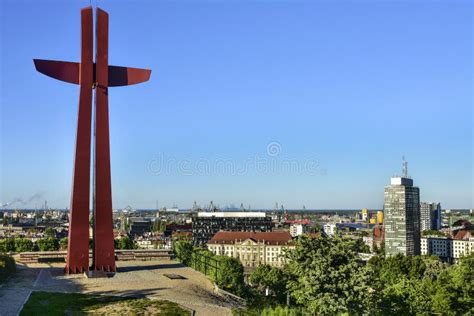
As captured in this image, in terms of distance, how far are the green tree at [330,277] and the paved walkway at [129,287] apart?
374cm

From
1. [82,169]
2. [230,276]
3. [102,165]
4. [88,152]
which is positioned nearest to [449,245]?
[230,276]

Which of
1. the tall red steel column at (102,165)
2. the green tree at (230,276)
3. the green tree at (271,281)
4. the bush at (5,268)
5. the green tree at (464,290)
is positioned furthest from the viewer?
the green tree at (271,281)

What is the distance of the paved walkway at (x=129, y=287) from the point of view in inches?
927

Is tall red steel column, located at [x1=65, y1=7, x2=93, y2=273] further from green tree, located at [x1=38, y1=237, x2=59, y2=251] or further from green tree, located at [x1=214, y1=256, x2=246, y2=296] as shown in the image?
green tree, located at [x1=38, y1=237, x2=59, y2=251]

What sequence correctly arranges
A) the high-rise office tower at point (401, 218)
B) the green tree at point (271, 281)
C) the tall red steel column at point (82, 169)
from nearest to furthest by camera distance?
the tall red steel column at point (82, 169) → the green tree at point (271, 281) → the high-rise office tower at point (401, 218)

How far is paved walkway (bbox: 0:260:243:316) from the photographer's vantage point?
927 inches

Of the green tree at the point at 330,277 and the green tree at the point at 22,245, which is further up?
the green tree at the point at 330,277

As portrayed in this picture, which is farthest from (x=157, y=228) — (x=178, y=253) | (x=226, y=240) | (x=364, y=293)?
(x=364, y=293)

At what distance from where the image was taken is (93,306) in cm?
2222

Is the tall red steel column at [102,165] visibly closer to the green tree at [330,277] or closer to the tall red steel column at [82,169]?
the tall red steel column at [82,169]

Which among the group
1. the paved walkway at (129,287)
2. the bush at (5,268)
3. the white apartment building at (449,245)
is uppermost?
the bush at (5,268)

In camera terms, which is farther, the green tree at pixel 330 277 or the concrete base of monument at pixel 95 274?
the concrete base of monument at pixel 95 274

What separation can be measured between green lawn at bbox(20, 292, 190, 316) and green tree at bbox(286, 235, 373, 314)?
502 cm

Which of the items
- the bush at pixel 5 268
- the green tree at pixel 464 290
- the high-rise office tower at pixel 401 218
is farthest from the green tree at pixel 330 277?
the high-rise office tower at pixel 401 218
